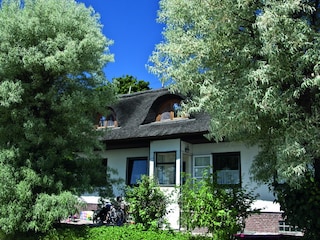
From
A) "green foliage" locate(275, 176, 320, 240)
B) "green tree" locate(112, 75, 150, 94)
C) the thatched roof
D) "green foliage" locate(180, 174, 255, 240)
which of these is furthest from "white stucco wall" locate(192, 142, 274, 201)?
"green tree" locate(112, 75, 150, 94)

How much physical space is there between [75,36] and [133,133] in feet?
19.9

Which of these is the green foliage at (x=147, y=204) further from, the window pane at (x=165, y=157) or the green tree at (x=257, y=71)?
the window pane at (x=165, y=157)

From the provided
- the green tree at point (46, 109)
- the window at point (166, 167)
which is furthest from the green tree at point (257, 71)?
the window at point (166, 167)

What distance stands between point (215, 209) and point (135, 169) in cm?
912

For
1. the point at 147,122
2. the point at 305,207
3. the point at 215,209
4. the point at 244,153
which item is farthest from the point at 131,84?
the point at 305,207

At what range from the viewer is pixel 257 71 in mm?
5535

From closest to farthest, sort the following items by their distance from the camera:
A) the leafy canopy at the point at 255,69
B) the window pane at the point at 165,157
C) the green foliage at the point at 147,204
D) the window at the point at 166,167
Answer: the leafy canopy at the point at 255,69, the green foliage at the point at 147,204, the window at the point at 166,167, the window pane at the point at 165,157

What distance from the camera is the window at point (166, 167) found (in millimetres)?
13539

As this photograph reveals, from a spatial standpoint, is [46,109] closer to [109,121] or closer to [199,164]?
[199,164]

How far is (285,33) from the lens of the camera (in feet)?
17.8

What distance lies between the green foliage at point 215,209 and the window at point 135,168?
8.11m

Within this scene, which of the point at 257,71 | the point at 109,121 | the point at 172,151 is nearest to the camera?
the point at 257,71

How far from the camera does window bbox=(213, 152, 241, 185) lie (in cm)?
1252

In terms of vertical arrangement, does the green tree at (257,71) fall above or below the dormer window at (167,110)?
below
